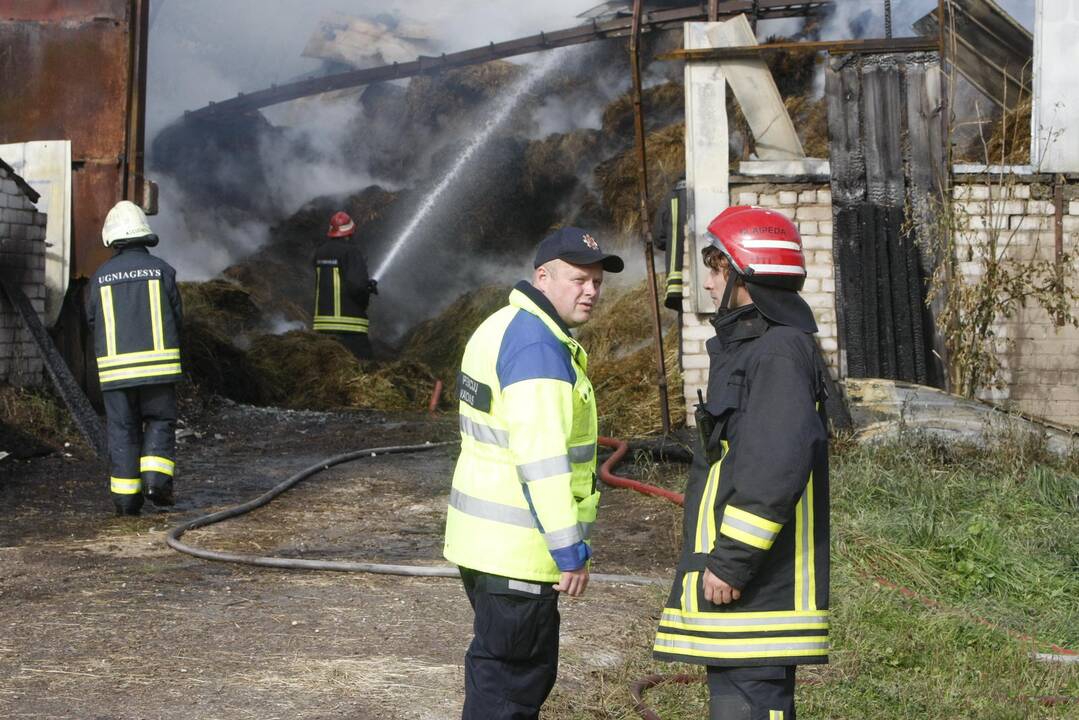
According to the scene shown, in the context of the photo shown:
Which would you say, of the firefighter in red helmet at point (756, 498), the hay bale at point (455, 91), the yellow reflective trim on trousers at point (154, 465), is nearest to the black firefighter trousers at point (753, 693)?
the firefighter in red helmet at point (756, 498)

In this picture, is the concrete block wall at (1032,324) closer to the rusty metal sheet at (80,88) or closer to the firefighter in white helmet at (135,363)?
the firefighter in white helmet at (135,363)

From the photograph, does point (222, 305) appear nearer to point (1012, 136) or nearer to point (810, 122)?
point (810, 122)

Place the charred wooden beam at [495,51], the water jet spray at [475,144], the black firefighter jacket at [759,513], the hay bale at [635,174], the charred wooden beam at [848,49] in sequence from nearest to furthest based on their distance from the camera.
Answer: the black firefighter jacket at [759,513] → the charred wooden beam at [848,49] → the hay bale at [635,174] → the charred wooden beam at [495,51] → the water jet spray at [475,144]

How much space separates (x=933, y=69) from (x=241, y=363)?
23.0ft

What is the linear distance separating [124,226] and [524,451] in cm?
490

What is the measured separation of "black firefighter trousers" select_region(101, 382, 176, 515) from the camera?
23.7 feet

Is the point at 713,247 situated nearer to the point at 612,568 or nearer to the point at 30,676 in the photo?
the point at 30,676

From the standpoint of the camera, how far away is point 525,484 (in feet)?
10.4

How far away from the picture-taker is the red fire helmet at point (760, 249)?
3.14 metres

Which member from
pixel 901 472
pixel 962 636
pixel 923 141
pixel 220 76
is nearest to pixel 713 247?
pixel 962 636

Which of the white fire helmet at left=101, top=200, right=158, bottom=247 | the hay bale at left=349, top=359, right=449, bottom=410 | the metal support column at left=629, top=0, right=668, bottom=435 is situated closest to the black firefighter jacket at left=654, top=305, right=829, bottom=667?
the white fire helmet at left=101, top=200, right=158, bottom=247

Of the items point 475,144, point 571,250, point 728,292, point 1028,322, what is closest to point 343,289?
point 475,144

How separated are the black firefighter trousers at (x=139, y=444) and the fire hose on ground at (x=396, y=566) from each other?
0.39 metres

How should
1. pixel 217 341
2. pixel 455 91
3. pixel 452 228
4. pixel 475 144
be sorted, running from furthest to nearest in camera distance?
pixel 455 91, pixel 475 144, pixel 452 228, pixel 217 341
